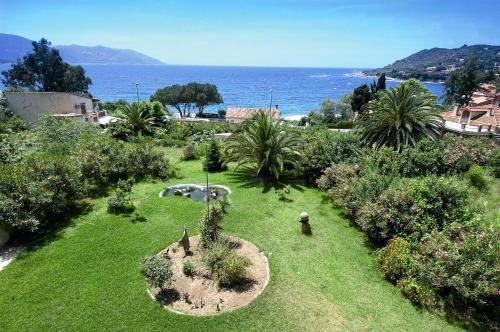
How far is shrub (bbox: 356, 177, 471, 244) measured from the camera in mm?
9672

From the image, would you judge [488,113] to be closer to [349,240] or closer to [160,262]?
[349,240]

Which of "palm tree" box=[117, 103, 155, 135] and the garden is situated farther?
"palm tree" box=[117, 103, 155, 135]

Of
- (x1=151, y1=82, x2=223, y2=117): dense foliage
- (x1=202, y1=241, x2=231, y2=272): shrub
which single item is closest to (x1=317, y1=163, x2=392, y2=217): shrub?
(x1=202, y1=241, x2=231, y2=272): shrub

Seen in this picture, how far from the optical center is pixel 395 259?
8.91 metres

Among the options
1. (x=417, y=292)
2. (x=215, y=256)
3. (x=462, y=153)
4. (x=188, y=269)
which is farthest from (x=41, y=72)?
(x=417, y=292)

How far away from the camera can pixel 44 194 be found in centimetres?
1100

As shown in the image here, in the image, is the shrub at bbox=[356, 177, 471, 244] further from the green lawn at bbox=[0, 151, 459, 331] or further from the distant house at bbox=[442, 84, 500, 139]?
the distant house at bbox=[442, 84, 500, 139]

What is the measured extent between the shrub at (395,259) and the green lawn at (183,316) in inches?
12.0

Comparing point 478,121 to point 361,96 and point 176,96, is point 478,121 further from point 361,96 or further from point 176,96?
point 176,96

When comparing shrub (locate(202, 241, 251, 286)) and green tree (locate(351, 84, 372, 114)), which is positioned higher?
green tree (locate(351, 84, 372, 114))

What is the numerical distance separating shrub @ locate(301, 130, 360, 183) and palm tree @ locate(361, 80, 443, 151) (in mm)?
1613

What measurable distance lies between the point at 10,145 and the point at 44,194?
5.91 meters

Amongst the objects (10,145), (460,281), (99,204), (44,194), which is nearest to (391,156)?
(460,281)

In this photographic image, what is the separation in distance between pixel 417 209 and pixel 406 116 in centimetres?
827
